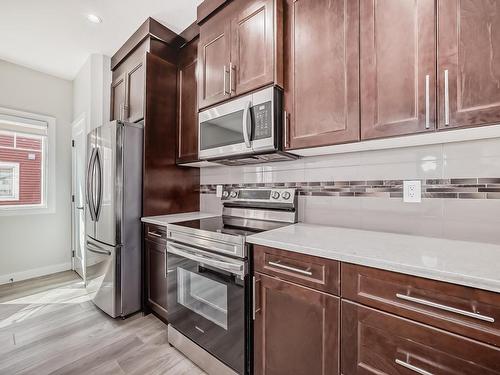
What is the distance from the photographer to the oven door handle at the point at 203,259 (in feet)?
4.35

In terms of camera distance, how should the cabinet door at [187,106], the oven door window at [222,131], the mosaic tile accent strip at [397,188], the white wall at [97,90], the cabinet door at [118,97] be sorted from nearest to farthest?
1. the mosaic tile accent strip at [397,188]
2. the oven door window at [222,131]
3. the cabinet door at [187,106]
4. the cabinet door at [118,97]
5. the white wall at [97,90]

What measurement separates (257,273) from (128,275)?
1.42 metres

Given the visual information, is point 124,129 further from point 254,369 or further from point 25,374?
point 254,369

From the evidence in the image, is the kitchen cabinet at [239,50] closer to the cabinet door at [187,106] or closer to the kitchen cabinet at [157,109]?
the cabinet door at [187,106]

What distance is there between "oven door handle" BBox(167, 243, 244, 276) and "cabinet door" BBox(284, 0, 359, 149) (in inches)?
31.3

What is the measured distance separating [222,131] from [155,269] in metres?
1.31

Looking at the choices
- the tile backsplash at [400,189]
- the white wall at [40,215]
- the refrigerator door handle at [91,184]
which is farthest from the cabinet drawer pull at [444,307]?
the white wall at [40,215]

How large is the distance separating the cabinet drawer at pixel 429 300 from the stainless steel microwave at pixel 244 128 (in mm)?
876

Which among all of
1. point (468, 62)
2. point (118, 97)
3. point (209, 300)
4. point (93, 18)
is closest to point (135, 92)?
point (118, 97)

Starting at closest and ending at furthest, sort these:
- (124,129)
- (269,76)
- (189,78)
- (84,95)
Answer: (269,76) → (124,129) → (189,78) → (84,95)

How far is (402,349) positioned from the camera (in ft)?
2.82

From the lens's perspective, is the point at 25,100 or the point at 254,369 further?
the point at 25,100

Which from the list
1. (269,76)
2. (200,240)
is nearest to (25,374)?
(200,240)

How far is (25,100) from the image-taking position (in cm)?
307
